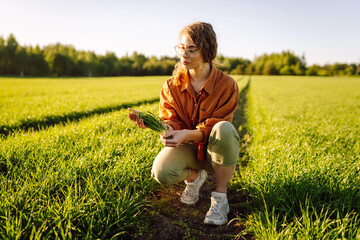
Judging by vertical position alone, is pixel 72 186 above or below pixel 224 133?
below

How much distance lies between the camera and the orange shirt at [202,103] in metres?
2.58

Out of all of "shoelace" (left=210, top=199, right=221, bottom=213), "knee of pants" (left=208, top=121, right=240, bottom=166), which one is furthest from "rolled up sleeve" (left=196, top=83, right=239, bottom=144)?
"shoelace" (left=210, top=199, right=221, bottom=213)

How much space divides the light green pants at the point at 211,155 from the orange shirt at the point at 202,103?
0.56 ft

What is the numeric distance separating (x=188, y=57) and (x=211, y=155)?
44.0 inches

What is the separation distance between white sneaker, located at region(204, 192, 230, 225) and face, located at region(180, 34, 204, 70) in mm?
1468

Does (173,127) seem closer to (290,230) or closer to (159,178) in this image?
(159,178)

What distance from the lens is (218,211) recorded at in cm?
237

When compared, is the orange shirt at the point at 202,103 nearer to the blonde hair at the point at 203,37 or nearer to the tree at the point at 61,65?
the blonde hair at the point at 203,37

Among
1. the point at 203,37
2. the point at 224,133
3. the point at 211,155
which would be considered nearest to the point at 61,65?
the point at 203,37

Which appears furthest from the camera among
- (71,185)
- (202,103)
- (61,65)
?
(61,65)

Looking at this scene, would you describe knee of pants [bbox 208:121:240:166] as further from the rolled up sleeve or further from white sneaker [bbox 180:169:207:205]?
white sneaker [bbox 180:169:207:205]

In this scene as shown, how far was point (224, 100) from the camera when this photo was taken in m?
2.60

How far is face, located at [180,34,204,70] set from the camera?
2.41 metres

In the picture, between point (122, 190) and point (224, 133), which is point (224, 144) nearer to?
point (224, 133)
